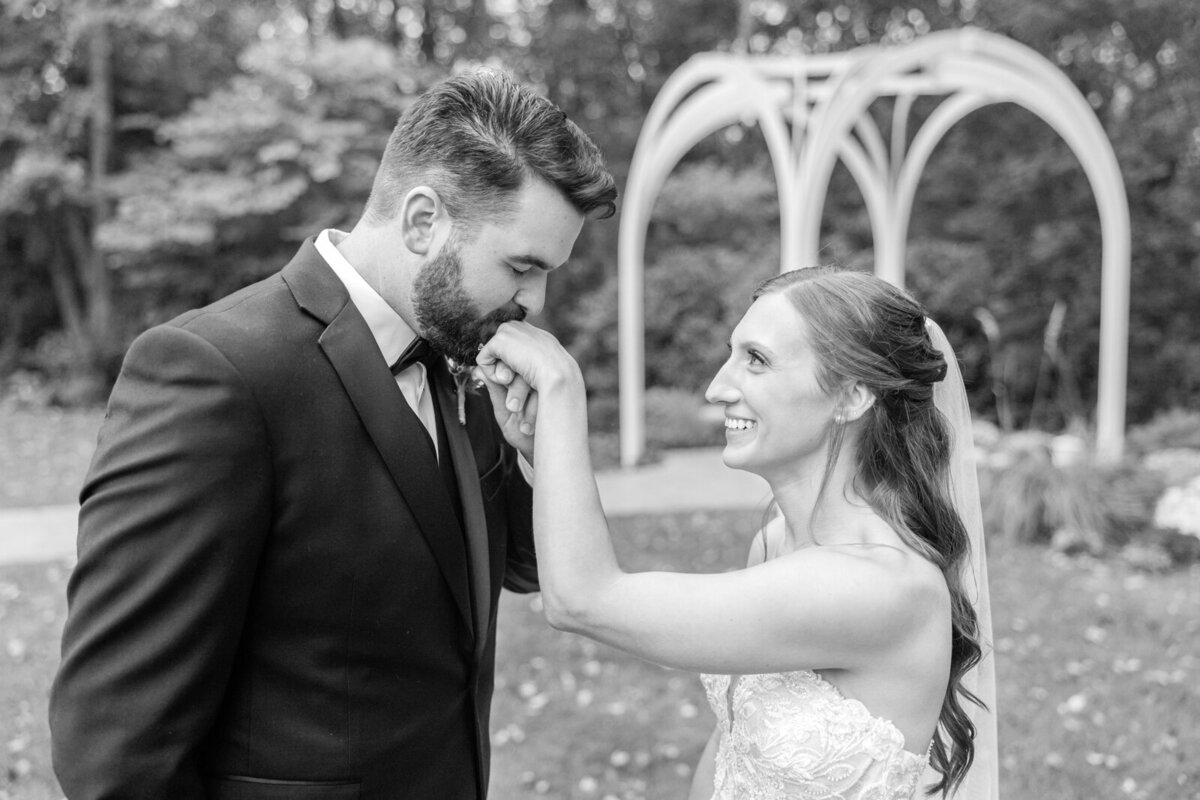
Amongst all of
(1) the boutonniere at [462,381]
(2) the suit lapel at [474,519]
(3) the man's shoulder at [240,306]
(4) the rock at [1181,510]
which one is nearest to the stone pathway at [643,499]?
(4) the rock at [1181,510]

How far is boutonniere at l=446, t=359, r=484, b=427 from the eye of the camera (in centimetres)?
210

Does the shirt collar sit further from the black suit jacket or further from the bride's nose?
the bride's nose

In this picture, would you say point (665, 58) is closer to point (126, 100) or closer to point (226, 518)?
point (126, 100)

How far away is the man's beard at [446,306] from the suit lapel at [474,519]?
0.56ft

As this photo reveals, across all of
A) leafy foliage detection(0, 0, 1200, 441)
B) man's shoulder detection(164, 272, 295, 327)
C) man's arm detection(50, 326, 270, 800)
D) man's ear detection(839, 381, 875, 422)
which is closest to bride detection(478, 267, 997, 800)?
man's ear detection(839, 381, 875, 422)

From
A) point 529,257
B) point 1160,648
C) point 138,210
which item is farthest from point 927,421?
point 138,210

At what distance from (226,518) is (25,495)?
340 inches

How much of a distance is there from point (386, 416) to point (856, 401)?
2.86ft

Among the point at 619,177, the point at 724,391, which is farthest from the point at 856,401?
the point at 619,177

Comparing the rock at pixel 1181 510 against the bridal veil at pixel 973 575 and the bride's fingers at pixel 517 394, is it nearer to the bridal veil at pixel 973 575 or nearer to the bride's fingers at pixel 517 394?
the bridal veil at pixel 973 575

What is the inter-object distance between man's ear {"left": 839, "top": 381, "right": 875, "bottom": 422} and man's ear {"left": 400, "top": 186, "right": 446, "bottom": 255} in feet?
2.69

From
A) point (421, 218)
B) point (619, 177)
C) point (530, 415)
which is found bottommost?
point (619, 177)

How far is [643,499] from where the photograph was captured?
9.38 meters

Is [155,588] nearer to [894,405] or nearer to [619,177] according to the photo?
[894,405]
